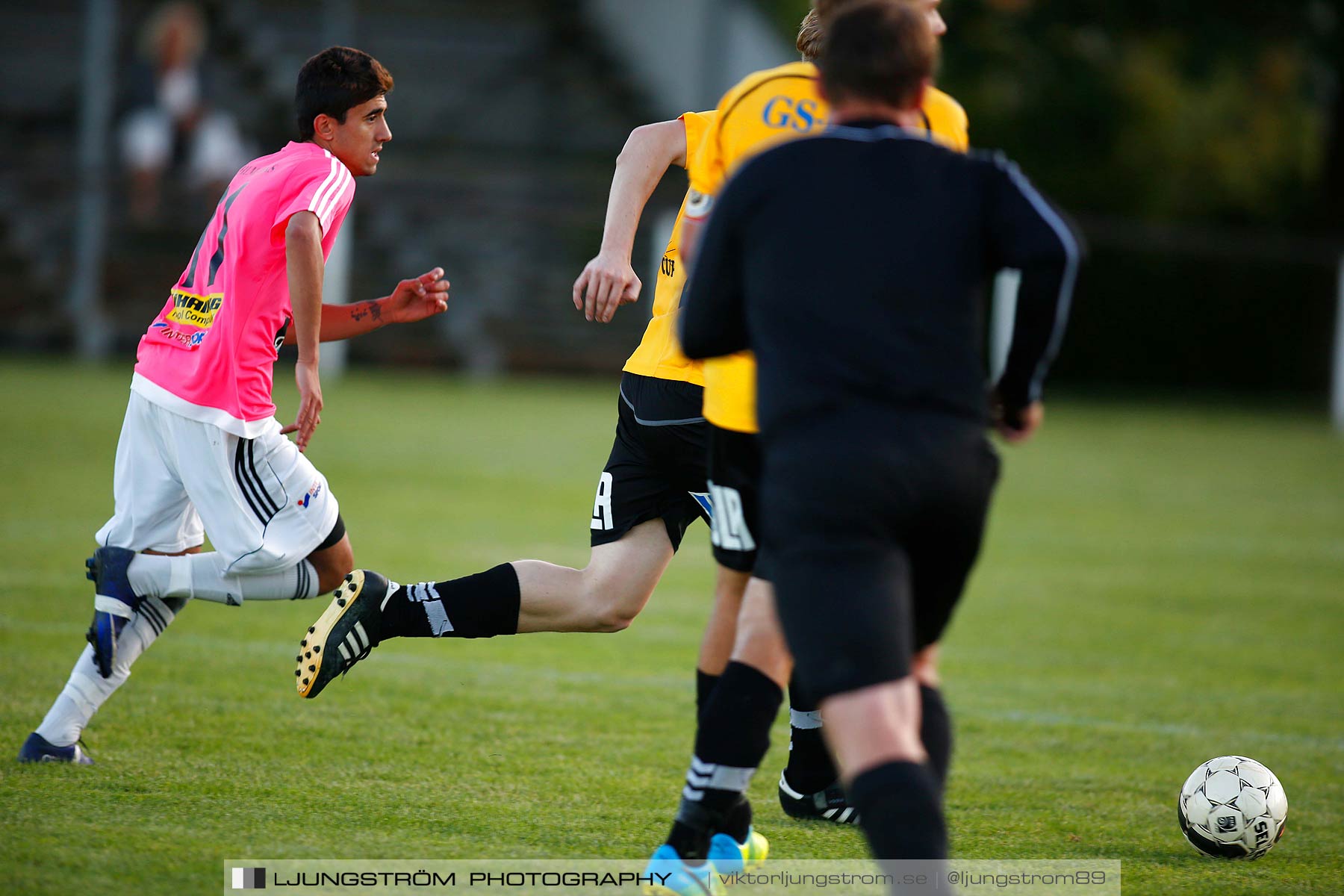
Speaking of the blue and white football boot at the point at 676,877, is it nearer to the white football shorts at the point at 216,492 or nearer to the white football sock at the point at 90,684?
the white football shorts at the point at 216,492

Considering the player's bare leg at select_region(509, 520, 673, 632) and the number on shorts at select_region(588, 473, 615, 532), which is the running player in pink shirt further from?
the number on shorts at select_region(588, 473, 615, 532)

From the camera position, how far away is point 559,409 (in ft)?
59.5

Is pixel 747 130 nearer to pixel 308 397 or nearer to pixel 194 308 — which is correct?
pixel 308 397

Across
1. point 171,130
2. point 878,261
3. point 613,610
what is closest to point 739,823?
point 613,610

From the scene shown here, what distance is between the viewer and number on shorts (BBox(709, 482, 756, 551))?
367cm

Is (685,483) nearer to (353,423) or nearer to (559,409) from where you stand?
(353,423)

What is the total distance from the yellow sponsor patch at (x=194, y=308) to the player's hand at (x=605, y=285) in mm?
1106

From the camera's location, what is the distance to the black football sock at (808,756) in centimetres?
443

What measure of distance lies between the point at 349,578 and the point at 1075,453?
1332 cm

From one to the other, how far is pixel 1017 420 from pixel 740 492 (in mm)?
750

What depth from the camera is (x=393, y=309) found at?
15.8 feet

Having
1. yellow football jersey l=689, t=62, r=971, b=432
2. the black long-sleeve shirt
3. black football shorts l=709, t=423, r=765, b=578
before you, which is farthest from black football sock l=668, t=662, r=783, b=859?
the black long-sleeve shirt

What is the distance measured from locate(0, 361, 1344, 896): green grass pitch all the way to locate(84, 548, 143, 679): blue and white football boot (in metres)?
0.34

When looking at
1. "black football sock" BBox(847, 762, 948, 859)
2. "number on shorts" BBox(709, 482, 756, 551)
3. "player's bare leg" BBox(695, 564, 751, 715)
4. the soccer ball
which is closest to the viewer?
"black football sock" BBox(847, 762, 948, 859)
